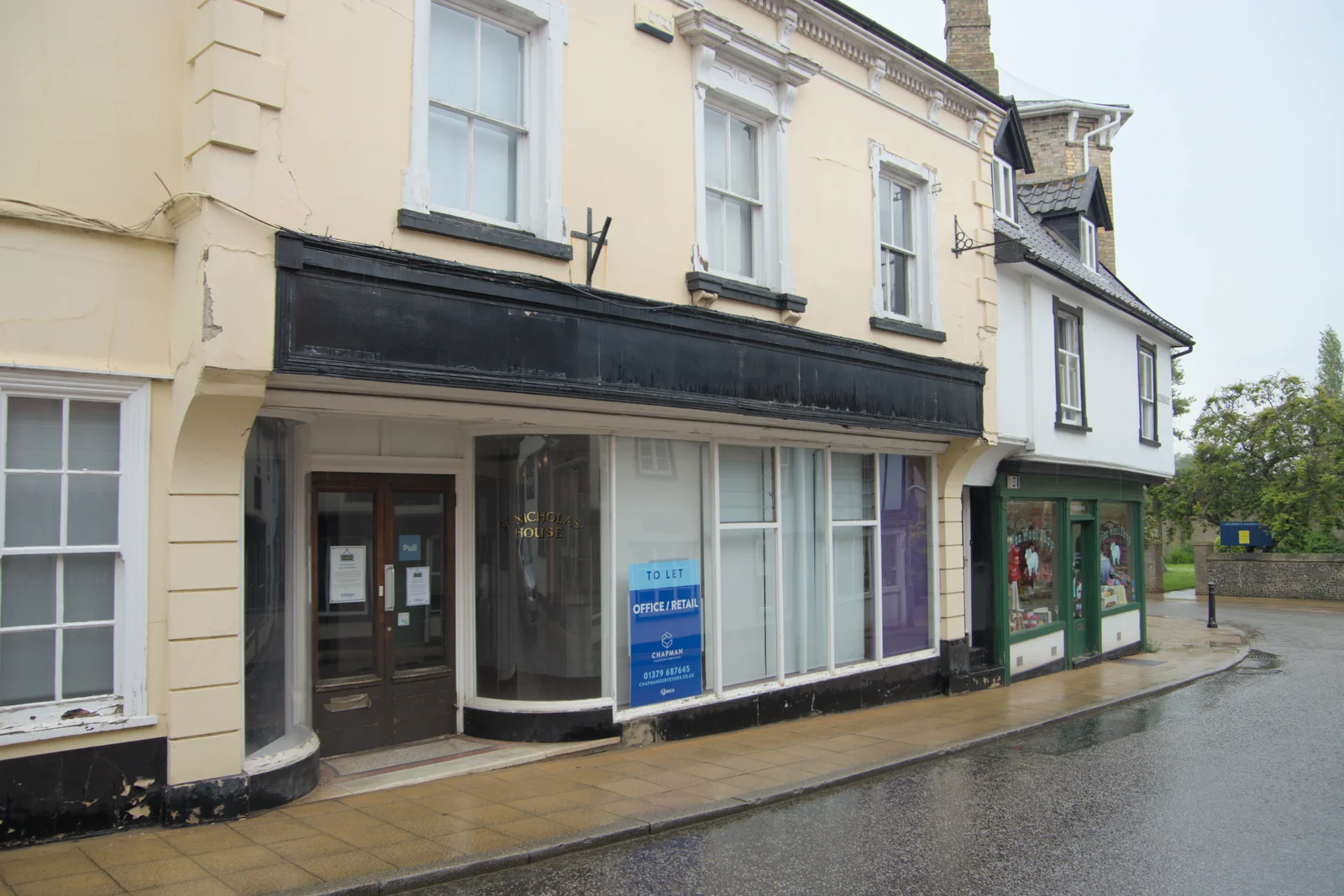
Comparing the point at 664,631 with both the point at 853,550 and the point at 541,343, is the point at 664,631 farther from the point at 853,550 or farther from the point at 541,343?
the point at 853,550

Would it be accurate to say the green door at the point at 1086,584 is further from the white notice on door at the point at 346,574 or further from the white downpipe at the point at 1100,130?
the white notice on door at the point at 346,574

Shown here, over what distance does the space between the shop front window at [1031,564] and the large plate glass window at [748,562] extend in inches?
202

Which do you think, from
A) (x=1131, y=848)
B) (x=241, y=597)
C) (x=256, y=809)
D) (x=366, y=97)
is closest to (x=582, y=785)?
(x=256, y=809)

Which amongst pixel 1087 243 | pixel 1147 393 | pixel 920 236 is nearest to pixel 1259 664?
pixel 1147 393

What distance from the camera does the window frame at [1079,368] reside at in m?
15.1

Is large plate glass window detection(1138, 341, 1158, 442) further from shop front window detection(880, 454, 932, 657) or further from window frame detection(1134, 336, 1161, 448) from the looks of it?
shop front window detection(880, 454, 932, 657)

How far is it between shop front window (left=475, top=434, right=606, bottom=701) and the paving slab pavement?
803 millimetres

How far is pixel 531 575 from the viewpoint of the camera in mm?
8852

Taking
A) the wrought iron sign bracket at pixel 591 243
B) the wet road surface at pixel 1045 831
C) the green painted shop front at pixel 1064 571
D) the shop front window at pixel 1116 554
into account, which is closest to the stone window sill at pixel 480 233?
the wrought iron sign bracket at pixel 591 243

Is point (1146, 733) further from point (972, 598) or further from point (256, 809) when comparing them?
point (256, 809)

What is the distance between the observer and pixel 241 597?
6629 mm

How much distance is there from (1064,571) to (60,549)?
46.9ft

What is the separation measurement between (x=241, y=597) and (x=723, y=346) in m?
4.73

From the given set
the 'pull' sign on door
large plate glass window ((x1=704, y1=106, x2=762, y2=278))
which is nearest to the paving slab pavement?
the 'pull' sign on door
